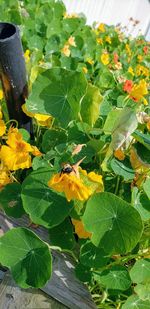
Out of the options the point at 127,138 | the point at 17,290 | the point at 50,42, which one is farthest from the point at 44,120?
the point at 50,42

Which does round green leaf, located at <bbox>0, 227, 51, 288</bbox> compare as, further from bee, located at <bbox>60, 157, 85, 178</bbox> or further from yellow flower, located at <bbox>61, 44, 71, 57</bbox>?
yellow flower, located at <bbox>61, 44, 71, 57</bbox>

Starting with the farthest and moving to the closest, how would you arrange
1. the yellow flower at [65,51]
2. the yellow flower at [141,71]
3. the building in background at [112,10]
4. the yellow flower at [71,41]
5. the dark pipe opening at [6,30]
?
1. the building in background at [112,10]
2. the yellow flower at [141,71]
3. the yellow flower at [71,41]
4. the yellow flower at [65,51]
5. the dark pipe opening at [6,30]

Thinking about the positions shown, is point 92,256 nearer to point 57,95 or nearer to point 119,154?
point 119,154

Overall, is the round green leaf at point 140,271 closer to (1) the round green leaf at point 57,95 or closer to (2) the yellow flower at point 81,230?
(2) the yellow flower at point 81,230

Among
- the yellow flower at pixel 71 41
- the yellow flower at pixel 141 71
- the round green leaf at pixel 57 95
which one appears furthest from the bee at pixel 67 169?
the yellow flower at pixel 141 71

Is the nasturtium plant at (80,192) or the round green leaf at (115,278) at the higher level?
the nasturtium plant at (80,192)

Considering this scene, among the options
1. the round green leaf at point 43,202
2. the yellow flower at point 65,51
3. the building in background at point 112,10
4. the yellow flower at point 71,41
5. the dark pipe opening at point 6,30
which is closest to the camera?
the round green leaf at point 43,202
